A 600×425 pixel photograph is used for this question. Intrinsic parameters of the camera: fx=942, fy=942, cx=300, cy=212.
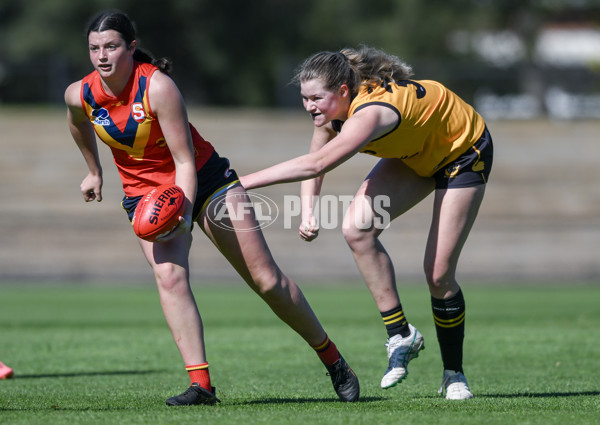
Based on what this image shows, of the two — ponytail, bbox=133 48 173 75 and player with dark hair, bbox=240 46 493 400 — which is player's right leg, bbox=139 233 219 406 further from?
ponytail, bbox=133 48 173 75

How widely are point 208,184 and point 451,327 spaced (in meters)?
1.70

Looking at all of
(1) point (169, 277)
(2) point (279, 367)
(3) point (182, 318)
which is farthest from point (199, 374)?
(2) point (279, 367)

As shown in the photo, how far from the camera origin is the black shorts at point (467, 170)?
5.38m

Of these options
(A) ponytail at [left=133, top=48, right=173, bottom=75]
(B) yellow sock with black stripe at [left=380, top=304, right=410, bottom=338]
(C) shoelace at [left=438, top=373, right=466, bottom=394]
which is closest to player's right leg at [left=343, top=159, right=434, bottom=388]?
(B) yellow sock with black stripe at [left=380, top=304, right=410, bottom=338]

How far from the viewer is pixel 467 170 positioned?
17.7 ft

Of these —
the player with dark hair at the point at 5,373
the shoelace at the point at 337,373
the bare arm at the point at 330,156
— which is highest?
the bare arm at the point at 330,156

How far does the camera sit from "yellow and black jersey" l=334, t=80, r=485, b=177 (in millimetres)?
5027

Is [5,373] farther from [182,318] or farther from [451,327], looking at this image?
[451,327]

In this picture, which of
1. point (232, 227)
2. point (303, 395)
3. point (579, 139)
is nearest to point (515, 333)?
point (303, 395)

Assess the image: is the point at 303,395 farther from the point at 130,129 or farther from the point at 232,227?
the point at 130,129

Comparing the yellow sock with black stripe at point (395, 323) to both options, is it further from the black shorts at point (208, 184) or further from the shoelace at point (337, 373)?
the black shorts at point (208, 184)

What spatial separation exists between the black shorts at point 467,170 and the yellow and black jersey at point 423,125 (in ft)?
0.11

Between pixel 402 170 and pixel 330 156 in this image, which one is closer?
pixel 330 156

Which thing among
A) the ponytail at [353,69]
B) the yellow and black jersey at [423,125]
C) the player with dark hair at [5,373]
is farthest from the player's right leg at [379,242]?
the player with dark hair at [5,373]
